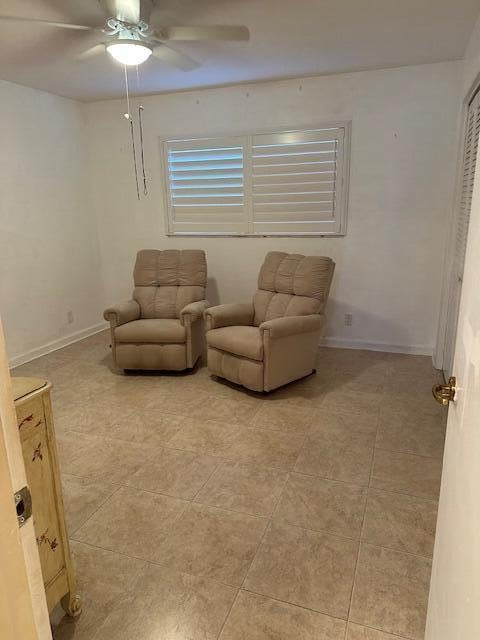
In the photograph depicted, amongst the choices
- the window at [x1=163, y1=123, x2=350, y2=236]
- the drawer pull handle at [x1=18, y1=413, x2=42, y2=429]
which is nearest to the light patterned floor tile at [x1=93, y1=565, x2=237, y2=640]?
the drawer pull handle at [x1=18, y1=413, x2=42, y2=429]

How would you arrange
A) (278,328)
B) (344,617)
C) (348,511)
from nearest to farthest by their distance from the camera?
(344,617) < (348,511) < (278,328)

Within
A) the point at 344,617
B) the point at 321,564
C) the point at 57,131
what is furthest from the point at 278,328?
the point at 57,131

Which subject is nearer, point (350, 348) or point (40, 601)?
point (40, 601)

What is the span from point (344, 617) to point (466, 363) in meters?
1.10

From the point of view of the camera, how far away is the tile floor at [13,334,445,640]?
1539mm

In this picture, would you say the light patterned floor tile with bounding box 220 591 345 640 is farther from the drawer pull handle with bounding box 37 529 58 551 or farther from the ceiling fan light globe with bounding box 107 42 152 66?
the ceiling fan light globe with bounding box 107 42 152 66

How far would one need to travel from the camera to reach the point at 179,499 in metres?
2.14

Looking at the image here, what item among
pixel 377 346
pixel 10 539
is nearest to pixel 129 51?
pixel 10 539

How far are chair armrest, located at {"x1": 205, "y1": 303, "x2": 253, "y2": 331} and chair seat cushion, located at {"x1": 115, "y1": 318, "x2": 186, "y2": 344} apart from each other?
28 centimetres

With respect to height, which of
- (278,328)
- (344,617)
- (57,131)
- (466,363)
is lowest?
(344,617)

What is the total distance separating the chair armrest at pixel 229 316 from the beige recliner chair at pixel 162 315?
0.20m

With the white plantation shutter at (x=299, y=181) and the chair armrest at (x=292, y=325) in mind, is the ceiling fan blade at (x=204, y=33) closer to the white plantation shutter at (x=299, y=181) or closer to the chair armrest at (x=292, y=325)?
the white plantation shutter at (x=299, y=181)

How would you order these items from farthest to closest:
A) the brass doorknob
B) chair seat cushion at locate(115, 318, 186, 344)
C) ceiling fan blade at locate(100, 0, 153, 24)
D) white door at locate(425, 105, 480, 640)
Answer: chair seat cushion at locate(115, 318, 186, 344) < ceiling fan blade at locate(100, 0, 153, 24) < the brass doorknob < white door at locate(425, 105, 480, 640)

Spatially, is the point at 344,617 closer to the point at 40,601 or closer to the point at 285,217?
the point at 40,601
